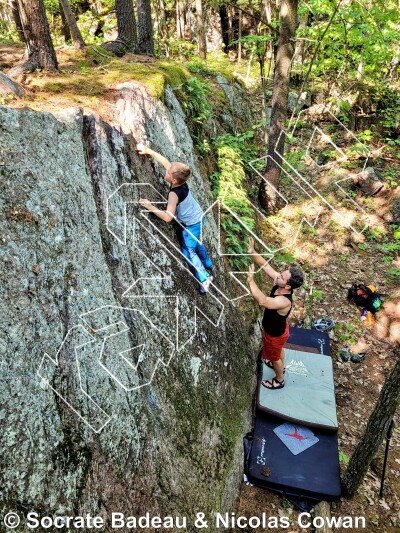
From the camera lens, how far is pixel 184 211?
5.07 metres

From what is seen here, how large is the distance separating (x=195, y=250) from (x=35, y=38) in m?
4.61

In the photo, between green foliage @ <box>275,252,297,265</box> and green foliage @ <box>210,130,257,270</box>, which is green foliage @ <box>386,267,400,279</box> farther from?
green foliage @ <box>210,130,257,270</box>

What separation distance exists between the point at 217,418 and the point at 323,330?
15.2 ft

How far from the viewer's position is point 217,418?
5102mm

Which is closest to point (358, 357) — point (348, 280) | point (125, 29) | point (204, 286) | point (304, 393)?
point (304, 393)

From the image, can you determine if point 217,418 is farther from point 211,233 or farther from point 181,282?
point 211,233

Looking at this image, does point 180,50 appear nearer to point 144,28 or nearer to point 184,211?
point 144,28

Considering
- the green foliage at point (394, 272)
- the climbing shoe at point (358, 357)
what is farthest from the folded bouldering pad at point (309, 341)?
the green foliage at point (394, 272)

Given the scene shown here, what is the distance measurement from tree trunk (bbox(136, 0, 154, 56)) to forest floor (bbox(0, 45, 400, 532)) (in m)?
1.59

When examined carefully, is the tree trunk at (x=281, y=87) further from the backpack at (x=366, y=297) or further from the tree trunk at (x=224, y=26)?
the tree trunk at (x=224, y=26)

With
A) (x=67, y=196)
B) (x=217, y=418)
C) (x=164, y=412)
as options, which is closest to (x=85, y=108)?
(x=67, y=196)

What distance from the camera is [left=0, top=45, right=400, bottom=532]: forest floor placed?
17.6 feet

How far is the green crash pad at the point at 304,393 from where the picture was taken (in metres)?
6.02

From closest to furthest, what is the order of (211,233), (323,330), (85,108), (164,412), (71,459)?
1. (71,459)
2. (164,412)
3. (85,108)
4. (211,233)
5. (323,330)
